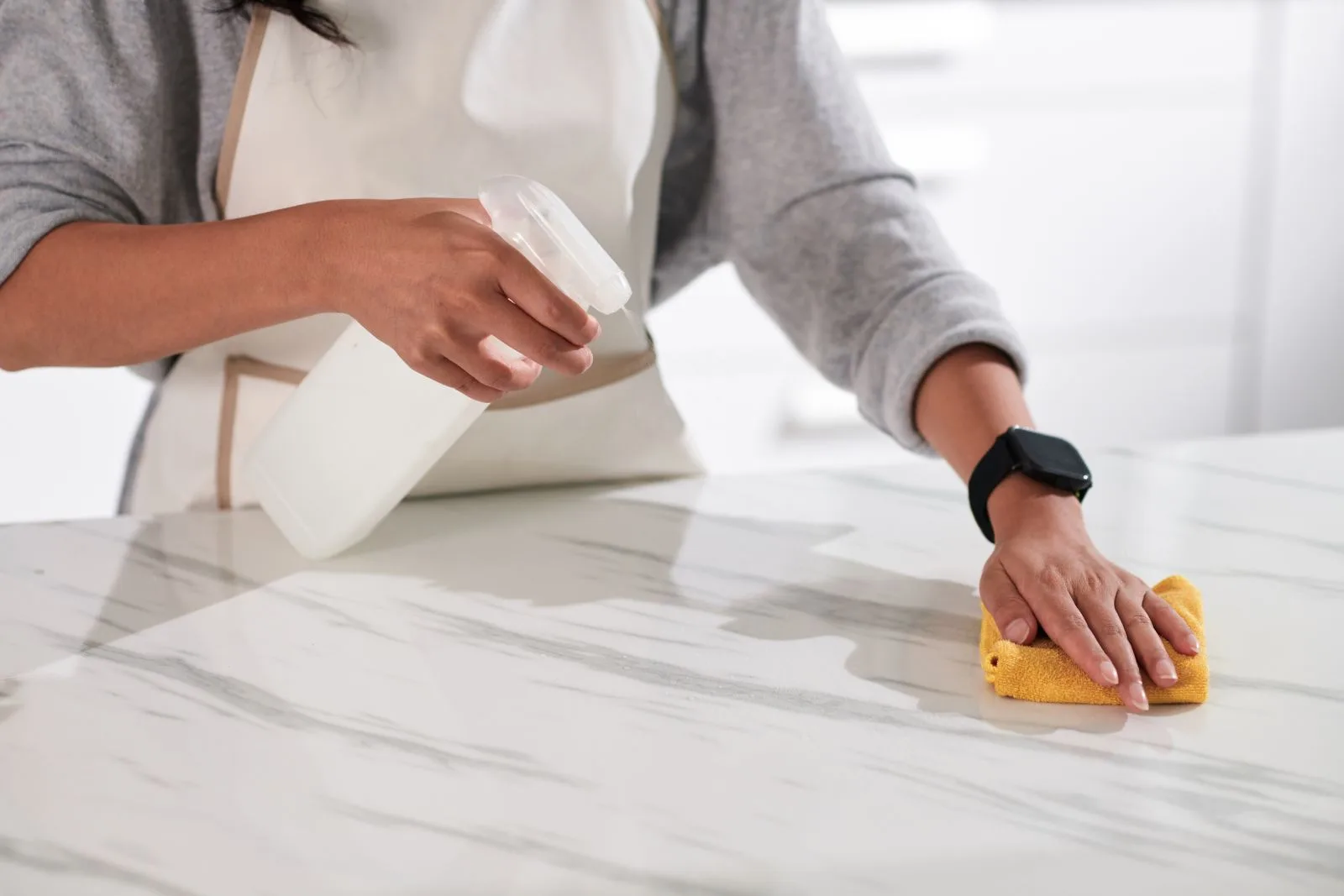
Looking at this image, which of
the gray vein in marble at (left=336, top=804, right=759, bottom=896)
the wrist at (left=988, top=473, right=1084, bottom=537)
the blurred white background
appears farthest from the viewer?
the blurred white background

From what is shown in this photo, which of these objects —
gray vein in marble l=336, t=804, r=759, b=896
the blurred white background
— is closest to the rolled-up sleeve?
gray vein in marble l=336, t=804, r=759, b=896

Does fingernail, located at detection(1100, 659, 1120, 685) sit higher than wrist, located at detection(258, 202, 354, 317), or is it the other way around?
wrist, located at detection(258, 202, 354, 317)

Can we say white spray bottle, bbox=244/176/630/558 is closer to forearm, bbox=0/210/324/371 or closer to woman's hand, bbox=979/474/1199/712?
forearm, bbox=0/210/324/371

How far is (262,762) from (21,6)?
1.25 feet

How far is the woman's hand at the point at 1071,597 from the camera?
18.8 inches

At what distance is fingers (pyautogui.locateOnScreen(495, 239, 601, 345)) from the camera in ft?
1.49

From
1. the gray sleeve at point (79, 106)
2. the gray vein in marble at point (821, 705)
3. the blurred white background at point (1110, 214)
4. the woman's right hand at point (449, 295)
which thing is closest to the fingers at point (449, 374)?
the woman's right hand at point (449, 295)

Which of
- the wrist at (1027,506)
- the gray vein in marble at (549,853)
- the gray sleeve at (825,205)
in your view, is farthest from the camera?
the gray sleeve at (825,205)

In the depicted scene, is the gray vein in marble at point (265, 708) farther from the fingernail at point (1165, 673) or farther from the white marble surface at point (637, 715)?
the fingernail at point (1165, 673)

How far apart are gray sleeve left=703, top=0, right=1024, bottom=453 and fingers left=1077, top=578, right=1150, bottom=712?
172 millimetres

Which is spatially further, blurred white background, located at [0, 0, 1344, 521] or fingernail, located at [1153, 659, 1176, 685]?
blurred white background, located at [0, 0, 1344, 521]

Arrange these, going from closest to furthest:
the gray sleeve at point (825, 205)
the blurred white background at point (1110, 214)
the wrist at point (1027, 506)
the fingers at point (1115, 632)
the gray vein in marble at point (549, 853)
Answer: the gray vein in marble at point (549, 853) → the fingers at point (1115, 632) → the wrist at point (1027, 506) → the gray sleeve at point (825, 205) → the blurred white background at point (1110, 214)

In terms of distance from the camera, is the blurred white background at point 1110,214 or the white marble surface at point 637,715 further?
the blurred white background at point 1110,214

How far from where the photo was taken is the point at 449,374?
0.49 metres
